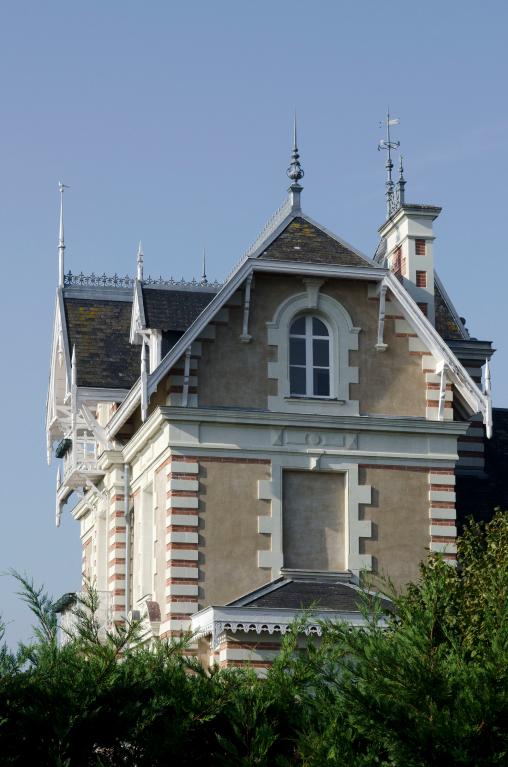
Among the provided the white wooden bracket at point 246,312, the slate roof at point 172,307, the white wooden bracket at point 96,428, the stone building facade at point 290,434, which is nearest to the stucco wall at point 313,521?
the stone building facade at point 290,434

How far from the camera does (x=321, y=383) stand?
26.9m

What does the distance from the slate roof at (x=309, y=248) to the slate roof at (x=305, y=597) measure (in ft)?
16.5

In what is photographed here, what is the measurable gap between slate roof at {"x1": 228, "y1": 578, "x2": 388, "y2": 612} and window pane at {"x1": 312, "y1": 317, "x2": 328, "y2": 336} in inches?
156

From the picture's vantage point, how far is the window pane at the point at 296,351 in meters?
26.9

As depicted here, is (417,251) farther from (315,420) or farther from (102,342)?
(102,342)

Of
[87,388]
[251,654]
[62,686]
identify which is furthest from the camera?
[87,388]

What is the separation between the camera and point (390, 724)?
1673 centimetres

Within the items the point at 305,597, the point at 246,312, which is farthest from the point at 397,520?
the point at 246,312

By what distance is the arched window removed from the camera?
2686 cm

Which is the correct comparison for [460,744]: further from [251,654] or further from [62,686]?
[251,654]

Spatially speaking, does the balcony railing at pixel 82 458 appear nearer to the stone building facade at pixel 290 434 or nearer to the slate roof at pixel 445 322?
the stone building facade at pixel 290 434

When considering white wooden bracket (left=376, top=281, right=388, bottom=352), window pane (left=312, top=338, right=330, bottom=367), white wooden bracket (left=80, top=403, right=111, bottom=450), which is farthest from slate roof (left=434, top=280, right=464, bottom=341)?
white wooden bracket (left=80, top=403, right=111, bottom=450)

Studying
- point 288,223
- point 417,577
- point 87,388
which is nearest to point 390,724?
point 417,577

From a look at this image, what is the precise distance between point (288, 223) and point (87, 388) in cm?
493
